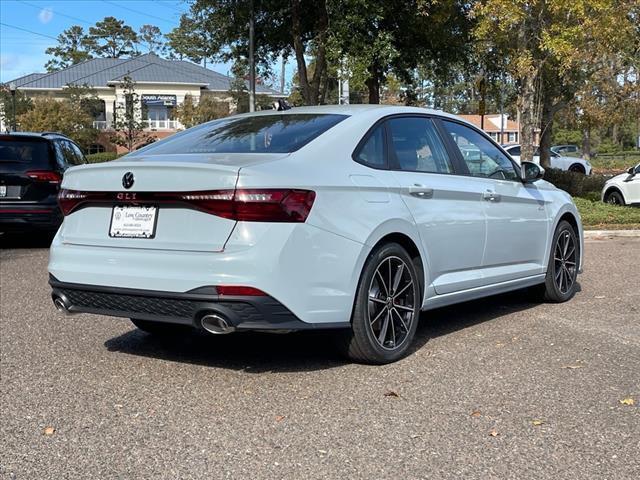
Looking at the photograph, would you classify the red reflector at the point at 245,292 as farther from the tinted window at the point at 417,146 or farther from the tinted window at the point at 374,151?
the tinted window at the point at 417,146

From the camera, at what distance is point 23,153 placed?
421 inches

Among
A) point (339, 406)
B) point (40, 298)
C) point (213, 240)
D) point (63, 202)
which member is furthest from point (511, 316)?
point (40, 298)

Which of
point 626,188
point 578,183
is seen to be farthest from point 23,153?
point 578,183

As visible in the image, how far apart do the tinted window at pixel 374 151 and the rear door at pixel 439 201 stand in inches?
3.5

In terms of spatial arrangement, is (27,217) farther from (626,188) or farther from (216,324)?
(626,188)

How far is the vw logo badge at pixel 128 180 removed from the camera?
4.34 meters

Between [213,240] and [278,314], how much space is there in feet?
1.78

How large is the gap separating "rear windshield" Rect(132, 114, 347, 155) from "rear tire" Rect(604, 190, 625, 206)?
13401 mm

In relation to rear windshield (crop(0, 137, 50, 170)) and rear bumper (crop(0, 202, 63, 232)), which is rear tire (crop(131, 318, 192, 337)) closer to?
rear bumper (crop(0, 202, 63, 232))

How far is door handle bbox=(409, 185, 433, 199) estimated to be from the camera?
4.97 metres

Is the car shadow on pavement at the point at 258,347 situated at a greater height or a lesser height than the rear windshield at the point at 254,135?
lesser

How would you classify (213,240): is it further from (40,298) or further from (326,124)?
(40,298)

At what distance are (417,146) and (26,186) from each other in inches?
283

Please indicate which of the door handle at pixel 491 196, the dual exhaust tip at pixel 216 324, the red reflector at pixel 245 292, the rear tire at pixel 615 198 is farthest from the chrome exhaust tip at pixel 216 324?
the rear tire at pixel 615 198
